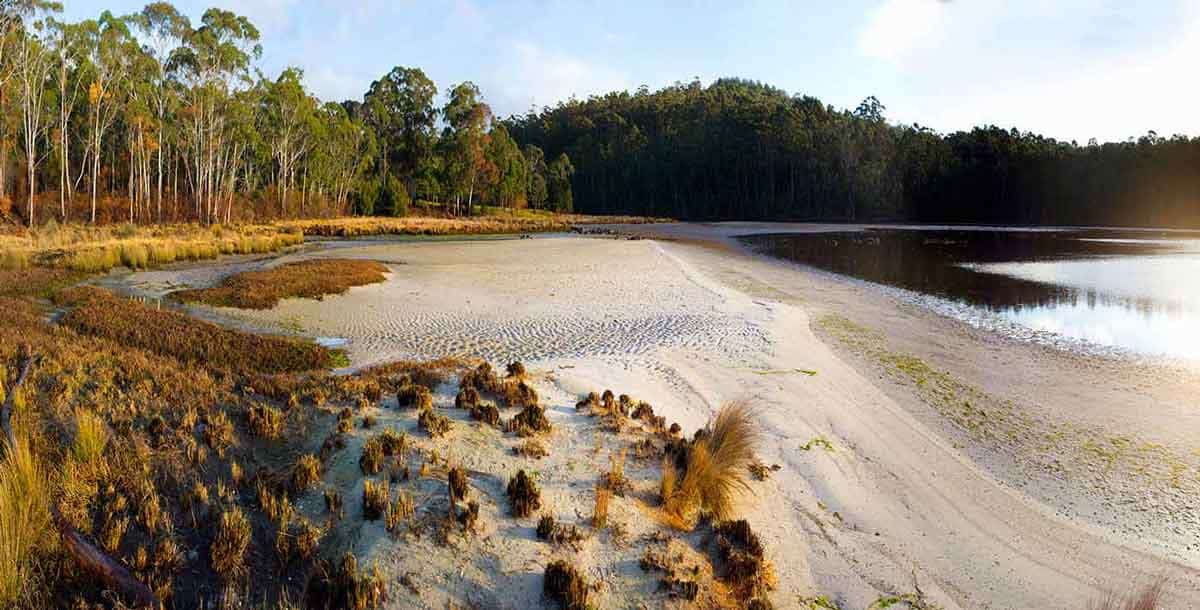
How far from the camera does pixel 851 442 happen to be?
807cm

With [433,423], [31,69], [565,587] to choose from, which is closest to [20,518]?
[433,423]

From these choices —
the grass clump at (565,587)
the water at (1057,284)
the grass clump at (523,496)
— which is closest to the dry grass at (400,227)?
the water at (1057,284)

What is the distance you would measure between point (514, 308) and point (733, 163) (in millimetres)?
96179

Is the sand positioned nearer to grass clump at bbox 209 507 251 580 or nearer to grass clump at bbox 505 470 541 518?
grass clump at bbox 505 470 541 518

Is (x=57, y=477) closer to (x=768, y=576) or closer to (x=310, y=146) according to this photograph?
(x=768, y=576)

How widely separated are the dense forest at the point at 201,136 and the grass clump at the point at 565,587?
45.1 metres

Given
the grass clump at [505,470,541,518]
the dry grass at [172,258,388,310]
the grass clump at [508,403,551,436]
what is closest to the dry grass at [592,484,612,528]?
the grass clump at [505,470,541,518]

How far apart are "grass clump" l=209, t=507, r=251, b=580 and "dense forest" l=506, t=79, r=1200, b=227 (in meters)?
89.6

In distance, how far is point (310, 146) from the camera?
63156mm

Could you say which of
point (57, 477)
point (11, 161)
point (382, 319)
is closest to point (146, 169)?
point (11, 161)

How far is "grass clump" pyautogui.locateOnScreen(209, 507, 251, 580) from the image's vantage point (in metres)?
4.68

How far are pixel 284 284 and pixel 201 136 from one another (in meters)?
36.2

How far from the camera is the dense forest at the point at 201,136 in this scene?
4153 cm

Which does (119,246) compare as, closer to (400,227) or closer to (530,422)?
(530,422)
